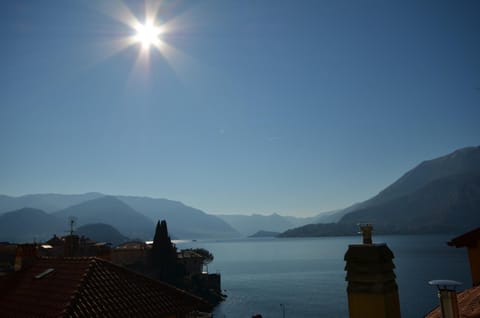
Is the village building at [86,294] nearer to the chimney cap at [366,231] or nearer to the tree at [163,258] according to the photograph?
the chimney cap at [366,231]

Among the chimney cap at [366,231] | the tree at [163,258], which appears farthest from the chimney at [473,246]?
the tree at [163,258]

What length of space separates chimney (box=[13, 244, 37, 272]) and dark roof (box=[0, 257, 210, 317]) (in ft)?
3.15

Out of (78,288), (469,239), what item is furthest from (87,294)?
(469,239)

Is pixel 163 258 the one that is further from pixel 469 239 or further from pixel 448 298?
pixel 448 298

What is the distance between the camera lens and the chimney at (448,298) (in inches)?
230

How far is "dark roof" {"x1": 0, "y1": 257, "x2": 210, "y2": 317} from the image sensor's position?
43.7 ft

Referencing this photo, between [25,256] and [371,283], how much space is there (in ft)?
60.6

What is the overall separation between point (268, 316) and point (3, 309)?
58.6 m

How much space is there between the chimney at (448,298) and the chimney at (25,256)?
18.5m

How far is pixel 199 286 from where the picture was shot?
80.1 m

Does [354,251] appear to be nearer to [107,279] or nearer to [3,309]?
[107,279]

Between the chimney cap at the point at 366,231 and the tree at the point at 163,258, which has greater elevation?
the chimney cap at the point at 366,231

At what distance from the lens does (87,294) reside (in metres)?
13.7

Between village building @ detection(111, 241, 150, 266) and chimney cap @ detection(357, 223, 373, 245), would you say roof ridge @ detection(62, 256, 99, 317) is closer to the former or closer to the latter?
chimney cap @ detection(357, 223, 373, 245)
